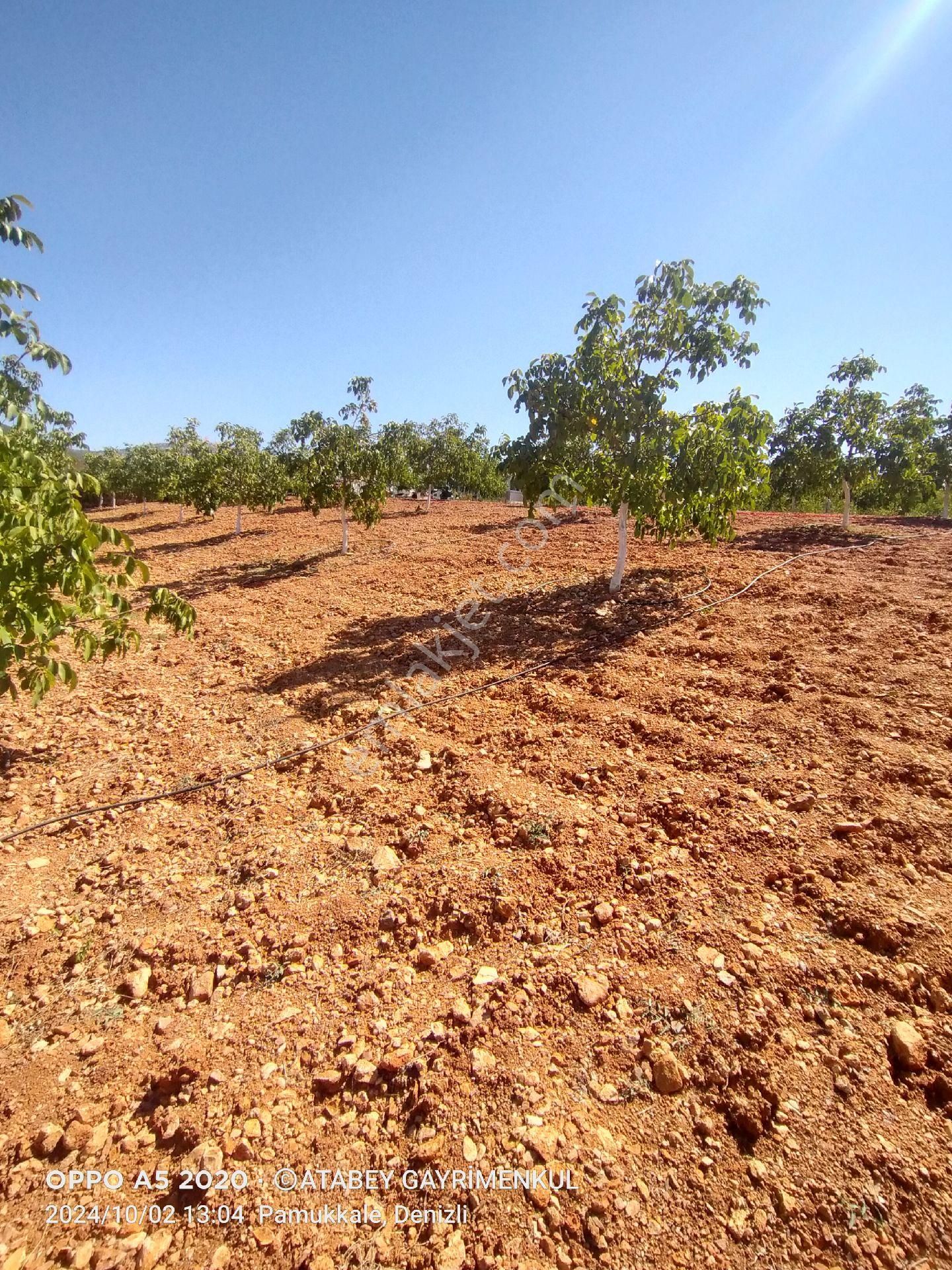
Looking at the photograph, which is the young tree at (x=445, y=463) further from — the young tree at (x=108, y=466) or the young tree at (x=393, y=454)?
the young tree at (x=108, y=466)

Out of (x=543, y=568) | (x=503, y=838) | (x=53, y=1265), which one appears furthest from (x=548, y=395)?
(x=53, y=1265)

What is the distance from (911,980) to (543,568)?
8140 mm

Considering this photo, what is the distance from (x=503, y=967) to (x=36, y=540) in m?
3.02

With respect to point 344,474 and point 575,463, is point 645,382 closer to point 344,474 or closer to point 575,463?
point 575,463

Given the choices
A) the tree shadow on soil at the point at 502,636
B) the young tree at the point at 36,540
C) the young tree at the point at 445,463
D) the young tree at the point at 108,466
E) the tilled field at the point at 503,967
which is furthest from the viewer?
the young tree at the point at 108,466

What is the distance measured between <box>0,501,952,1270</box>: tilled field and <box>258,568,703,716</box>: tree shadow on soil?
0.92 feet

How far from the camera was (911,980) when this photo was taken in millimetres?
2418

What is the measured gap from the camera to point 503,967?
2691 mm

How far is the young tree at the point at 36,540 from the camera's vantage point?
8.60ft

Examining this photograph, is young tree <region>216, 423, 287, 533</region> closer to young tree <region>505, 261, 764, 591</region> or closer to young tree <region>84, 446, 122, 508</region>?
young tree <region>505, 261, 764, 591</region>

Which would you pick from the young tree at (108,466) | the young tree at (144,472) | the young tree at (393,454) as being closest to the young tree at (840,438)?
the young tree at (393,454)

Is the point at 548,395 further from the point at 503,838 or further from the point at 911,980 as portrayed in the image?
the point at 911,980

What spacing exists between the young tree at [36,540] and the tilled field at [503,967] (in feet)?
5.33

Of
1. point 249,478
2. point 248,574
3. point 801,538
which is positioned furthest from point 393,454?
point 801,538
